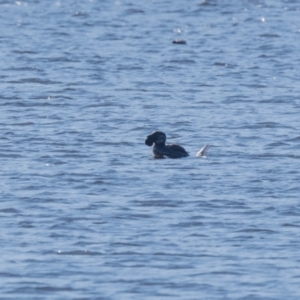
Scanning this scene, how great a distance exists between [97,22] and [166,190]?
897 inches

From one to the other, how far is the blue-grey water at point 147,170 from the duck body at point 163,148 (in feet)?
0.60

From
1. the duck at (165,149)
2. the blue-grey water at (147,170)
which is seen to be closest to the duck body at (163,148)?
the duck at (165,149)

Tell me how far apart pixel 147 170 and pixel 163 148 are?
3.17ft

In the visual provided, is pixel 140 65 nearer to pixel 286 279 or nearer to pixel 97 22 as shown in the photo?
pixel 97 22

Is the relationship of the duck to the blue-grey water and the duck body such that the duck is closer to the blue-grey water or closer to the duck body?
the duck body

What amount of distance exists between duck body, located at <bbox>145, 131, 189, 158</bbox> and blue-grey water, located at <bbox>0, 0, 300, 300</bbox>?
18cm

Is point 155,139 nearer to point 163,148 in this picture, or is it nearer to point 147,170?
point 163,148

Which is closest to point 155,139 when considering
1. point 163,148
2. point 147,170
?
point 163,148

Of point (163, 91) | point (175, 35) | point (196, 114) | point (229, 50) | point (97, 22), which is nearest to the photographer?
point (196, 114)

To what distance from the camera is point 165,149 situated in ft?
56.7

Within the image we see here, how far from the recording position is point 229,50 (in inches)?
1224

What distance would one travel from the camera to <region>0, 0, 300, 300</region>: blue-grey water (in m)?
11.8

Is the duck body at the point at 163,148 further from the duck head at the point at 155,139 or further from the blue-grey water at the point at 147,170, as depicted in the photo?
the blue-grey water at the point at 147,170

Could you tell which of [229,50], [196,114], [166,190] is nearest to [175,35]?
[229,50]
